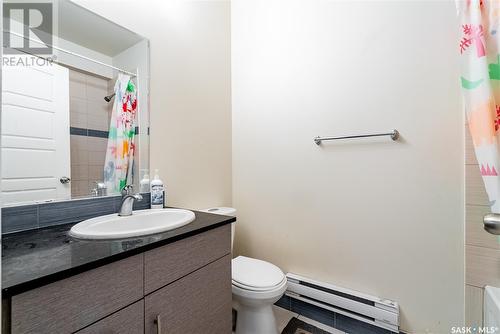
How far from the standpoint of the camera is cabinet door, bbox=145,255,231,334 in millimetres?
801

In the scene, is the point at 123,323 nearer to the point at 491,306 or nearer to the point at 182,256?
the point at 182,256

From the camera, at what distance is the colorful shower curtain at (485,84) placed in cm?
88

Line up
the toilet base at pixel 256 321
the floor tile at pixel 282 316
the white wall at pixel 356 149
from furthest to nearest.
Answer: the floor tile at pixel 282 316 → the toilet base at pixel 256 321 → the white wall at pixel 356 149

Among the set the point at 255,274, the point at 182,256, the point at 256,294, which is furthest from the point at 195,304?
the point at 255,274

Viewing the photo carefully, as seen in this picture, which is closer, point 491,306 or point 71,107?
point 491,306

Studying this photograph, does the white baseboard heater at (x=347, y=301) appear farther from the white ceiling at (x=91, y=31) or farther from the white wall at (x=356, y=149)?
the white ceiling at (x=91, y=31)

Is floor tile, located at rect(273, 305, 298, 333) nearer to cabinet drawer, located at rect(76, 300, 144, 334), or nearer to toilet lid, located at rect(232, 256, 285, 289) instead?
toilet lid, located at rect(232, 256, 285, 289)

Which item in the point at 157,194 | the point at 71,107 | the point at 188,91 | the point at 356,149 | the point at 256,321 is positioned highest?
the point at 188,91

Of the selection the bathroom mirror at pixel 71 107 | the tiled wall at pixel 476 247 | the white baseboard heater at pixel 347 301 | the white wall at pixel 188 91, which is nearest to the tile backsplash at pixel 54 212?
the bathroom mirror at pixel 71 107

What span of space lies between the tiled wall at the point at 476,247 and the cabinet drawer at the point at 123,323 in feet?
4.69

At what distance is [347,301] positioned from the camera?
139 centimetres

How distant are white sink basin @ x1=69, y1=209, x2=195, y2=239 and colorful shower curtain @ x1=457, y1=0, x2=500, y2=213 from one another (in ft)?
3.90

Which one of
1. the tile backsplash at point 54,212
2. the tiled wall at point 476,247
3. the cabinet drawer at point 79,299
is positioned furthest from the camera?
the tiled wall at point 476,247

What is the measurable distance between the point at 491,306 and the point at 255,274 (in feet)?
3.46
